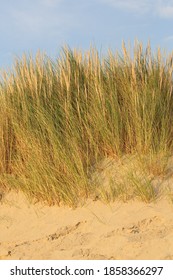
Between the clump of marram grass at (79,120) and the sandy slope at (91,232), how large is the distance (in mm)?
212

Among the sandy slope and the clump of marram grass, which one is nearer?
the sandy slope

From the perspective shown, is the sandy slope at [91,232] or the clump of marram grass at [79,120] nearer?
the sandy slope at [91,232]

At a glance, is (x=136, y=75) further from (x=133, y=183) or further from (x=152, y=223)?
(x=152, y=223)

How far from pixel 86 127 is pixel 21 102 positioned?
92 centimetres

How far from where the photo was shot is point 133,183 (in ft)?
14.1

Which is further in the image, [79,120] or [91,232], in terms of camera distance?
[79,120]

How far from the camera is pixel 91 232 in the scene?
13.2 feet

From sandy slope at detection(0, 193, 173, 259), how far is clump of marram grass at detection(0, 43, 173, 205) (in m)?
0.21

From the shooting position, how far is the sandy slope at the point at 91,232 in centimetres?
367

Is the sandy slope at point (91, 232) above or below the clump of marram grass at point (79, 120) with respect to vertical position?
below

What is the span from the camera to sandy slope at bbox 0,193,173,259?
144 inches

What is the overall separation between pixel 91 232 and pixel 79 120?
4.73 ft

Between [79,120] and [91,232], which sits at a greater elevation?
[79,120]

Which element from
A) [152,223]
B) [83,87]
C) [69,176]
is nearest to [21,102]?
[83,87]
